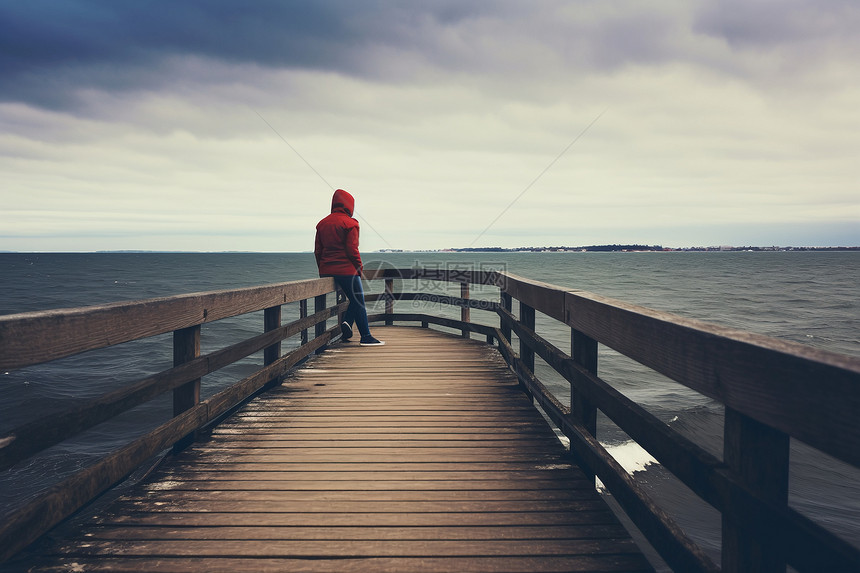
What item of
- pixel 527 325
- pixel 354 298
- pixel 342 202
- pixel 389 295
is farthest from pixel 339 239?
pixel 527 325

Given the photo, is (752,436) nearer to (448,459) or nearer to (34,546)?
(448,459)

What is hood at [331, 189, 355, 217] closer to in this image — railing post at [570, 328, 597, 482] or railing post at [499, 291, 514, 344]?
railing post at [499, 291, 514, 344]

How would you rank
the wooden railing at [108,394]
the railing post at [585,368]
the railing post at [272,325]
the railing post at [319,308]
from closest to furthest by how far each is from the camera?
the wooden railing at [108,394], the railing post at [585,368], the railing post at [272,325], the railing post at [319,308]

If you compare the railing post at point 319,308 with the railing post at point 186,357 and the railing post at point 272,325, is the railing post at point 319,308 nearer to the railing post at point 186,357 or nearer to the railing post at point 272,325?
the railing post at point 272,325

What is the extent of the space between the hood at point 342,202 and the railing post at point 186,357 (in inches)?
153

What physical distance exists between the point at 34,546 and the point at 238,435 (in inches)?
60.1

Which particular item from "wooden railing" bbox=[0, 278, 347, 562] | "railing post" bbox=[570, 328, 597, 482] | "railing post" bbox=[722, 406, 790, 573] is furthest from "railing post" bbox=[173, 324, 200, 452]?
"railing post" bbox=[722, 406, 790, 573]

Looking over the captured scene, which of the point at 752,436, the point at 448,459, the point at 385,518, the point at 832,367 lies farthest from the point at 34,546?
the point at 832,367

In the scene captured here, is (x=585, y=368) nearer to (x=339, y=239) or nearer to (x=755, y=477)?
(x=755, y=477)

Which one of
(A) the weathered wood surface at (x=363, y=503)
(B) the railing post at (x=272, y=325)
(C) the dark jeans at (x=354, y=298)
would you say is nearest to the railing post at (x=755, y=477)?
(A) the weathered wood surface at (x=363, y=503)

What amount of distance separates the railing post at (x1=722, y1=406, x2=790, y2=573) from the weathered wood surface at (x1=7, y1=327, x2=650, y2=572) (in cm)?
71

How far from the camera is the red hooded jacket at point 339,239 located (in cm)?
670

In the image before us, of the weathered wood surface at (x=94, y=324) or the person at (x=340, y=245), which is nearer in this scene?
the weathered wood surface at (x=94, y=324)

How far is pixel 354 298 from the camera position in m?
7.20
